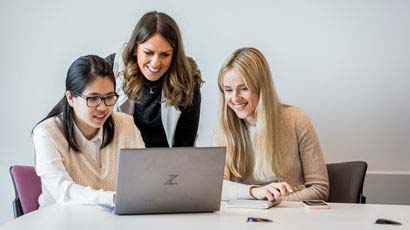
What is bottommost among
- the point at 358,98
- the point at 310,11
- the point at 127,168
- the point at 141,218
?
the point at 141,218

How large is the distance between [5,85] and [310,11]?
187cm

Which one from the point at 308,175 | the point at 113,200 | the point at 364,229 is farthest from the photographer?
the point at 308,175

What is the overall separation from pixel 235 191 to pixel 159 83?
791 millimetres

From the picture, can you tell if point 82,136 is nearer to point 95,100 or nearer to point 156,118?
point 95,100

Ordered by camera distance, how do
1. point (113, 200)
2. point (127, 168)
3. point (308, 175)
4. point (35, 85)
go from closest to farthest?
point (127, 168), point (113, 200), point (308, 175), point (35, 85)

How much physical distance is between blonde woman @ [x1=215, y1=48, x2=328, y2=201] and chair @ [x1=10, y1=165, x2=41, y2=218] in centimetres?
84

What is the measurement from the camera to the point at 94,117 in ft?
8.79

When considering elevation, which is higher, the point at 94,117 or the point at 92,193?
the point at 94,117

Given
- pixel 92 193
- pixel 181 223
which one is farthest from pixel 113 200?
pixel 181 223

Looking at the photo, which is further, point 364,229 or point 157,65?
point 157,65

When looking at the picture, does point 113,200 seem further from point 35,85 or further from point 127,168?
point 35,85

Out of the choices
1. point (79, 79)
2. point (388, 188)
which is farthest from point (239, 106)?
point (388, 188)

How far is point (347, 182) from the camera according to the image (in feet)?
9.81

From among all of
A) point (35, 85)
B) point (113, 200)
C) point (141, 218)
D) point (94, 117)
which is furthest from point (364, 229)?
point (35, 85)
